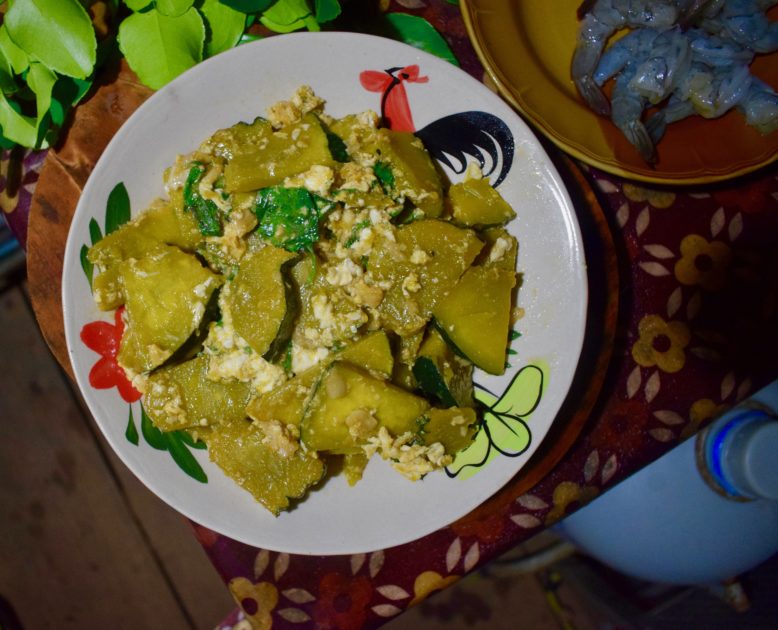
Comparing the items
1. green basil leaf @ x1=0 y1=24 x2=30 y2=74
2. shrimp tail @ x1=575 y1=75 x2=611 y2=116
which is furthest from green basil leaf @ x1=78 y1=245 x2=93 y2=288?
shrimp tail @ x1=575 y1=75 x2=611 y2=116

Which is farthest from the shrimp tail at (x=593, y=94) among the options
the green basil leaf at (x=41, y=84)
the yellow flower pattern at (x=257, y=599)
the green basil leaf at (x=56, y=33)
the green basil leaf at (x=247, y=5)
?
the yellow flower pattern at (x=257, y=599)

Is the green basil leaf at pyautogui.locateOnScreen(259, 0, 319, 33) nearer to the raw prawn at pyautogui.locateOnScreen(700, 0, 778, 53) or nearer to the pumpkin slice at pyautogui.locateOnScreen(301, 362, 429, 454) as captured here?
the pumpkin slice at pyautogui.locateOnScreen(301, 362, 429, 454)

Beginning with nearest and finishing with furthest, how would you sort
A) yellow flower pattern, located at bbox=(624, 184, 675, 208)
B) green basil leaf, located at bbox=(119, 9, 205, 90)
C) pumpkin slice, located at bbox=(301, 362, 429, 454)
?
pumpkin slice, located at bbox=(301, 362, 429, 454) → green basil leaf, located at bbox=(119, 9, 205, 90) → yellow flower pattern, located at bbox=(624, 184, 675, 208)

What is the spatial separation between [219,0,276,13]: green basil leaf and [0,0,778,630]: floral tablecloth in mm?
380

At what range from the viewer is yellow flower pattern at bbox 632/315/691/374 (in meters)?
1.66

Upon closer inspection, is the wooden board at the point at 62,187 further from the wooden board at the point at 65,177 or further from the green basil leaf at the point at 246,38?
A: the green basil leaf at the point at 246,38

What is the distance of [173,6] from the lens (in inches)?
55.4

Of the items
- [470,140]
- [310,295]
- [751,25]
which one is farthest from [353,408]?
[751,25]

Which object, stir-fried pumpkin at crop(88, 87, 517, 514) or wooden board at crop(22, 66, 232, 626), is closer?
stir-fried pumpkin at crop(88, 87, 517, 514)

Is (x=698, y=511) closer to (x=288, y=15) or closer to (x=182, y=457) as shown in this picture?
(x=182, y=457)

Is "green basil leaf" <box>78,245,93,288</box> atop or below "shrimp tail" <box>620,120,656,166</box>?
below

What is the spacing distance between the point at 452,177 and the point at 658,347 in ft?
2.28

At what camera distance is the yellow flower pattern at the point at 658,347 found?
166 cm

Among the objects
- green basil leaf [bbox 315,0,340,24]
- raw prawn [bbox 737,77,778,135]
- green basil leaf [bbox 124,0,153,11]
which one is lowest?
raw prawn [bbox 737,77,778,135]
